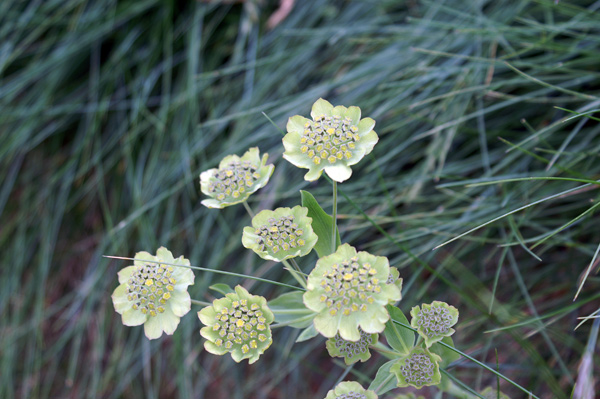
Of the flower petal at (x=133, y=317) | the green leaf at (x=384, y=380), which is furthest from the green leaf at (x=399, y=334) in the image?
the flower petal at (x=133, y=317)

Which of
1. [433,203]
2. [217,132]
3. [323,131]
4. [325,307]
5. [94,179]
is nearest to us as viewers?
[325,307]

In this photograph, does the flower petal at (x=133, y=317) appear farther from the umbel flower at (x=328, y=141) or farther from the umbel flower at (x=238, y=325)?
the umbel flower at (x=328, y=141)

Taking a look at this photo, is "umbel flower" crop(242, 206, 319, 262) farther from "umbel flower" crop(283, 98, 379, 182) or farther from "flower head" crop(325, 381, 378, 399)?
"flower head" crop(325, 381, 378, 399)

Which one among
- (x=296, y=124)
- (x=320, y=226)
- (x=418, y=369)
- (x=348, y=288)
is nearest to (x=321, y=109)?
(x=296, y=124)

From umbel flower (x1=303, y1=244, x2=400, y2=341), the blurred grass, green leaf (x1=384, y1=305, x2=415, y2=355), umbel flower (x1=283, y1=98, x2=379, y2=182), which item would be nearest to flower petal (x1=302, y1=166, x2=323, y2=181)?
umbel flower (x1=283, y1=98, x2=379, y2=182)

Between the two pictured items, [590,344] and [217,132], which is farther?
[217,132]

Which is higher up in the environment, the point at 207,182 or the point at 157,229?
the point at 207,182

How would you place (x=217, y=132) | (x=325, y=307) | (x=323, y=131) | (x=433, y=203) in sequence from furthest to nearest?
(x=217, y=132) < (x=433, y=203) < (x=323, y=131) < (x=325, y=307)

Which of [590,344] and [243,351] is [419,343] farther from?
[590,344]

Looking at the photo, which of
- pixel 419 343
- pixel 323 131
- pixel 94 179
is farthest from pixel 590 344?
pixel 94 179
